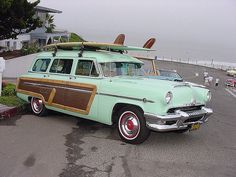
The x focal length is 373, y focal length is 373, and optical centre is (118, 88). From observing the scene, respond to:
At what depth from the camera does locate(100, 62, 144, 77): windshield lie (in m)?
8.45

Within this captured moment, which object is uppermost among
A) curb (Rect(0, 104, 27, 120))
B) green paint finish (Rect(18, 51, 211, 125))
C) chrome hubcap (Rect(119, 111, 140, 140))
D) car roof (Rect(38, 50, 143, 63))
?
car roof (Rect(38, 50, 143, 63))

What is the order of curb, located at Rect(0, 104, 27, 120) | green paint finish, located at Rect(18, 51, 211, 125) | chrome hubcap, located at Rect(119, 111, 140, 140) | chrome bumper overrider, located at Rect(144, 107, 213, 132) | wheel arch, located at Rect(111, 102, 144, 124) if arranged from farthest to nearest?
curb, located at Rect(0, 104, 27, 120)
wheel arch, located at Rect(111, 102, 144, 124)
chrome hubcap, located at Rect(119, 111, 140, 140)
green paint finish, located at Rect(18, 51, 211, 125)
chrome bumper overrider, located at Rect(144, 107, 213, 132)

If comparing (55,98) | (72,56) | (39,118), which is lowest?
(39,118)

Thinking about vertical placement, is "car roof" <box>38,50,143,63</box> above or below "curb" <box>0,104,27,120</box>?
above

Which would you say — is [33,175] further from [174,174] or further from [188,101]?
[188,101]

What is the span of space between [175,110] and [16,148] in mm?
3139

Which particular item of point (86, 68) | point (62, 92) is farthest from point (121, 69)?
point (62, 92)

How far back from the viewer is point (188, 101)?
762 cm

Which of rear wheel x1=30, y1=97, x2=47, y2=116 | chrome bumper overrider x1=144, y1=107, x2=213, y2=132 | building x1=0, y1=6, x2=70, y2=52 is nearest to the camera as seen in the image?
chrome bumper overrider x1=144, y1=107, x2=213, y2=132

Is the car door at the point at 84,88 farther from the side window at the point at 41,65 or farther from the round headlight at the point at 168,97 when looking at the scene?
the round headlight at the point at 168,97

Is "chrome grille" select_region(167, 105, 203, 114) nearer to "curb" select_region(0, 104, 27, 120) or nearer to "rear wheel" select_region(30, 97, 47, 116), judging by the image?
"rear wheel" select_region(30, 97, 47, 116)

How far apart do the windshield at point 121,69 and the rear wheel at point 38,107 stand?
2.41 metres

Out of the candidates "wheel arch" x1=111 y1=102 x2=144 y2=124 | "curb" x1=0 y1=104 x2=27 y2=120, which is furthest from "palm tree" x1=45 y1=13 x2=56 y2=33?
"wheel arch" x1=111 y1=102 x2=144 y2=124

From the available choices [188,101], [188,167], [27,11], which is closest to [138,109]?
[188,101]
